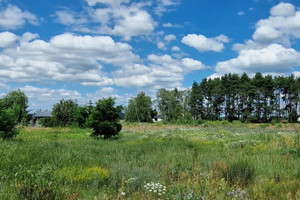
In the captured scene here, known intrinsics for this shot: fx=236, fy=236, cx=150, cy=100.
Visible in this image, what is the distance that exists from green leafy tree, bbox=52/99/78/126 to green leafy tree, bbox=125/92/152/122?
130 feet

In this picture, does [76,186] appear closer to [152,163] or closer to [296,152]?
[152,163]

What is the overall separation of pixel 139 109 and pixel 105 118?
65188 mm

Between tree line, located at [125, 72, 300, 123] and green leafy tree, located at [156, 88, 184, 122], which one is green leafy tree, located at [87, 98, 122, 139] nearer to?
tree line, located at [125, 72, 300, 123]

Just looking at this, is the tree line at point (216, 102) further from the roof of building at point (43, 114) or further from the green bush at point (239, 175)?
the green bush at point (239, 175)

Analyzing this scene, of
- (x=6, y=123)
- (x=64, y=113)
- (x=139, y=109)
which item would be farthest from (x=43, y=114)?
(x=6, y=123)

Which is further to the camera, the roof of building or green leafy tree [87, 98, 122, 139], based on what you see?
the roof of building

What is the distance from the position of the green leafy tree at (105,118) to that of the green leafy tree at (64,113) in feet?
88.3

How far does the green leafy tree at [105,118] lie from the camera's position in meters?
16.2

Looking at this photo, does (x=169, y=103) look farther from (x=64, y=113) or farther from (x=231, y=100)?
(x=64, y=113)

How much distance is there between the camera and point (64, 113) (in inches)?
1663

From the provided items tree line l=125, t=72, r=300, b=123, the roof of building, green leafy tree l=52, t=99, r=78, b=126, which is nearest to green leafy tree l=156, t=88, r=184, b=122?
tree line l=125, t=72, r=300, b=123

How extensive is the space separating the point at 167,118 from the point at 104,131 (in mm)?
65643

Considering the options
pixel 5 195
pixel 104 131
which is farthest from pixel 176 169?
pixel 104 131

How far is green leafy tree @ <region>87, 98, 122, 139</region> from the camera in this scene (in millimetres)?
16234
